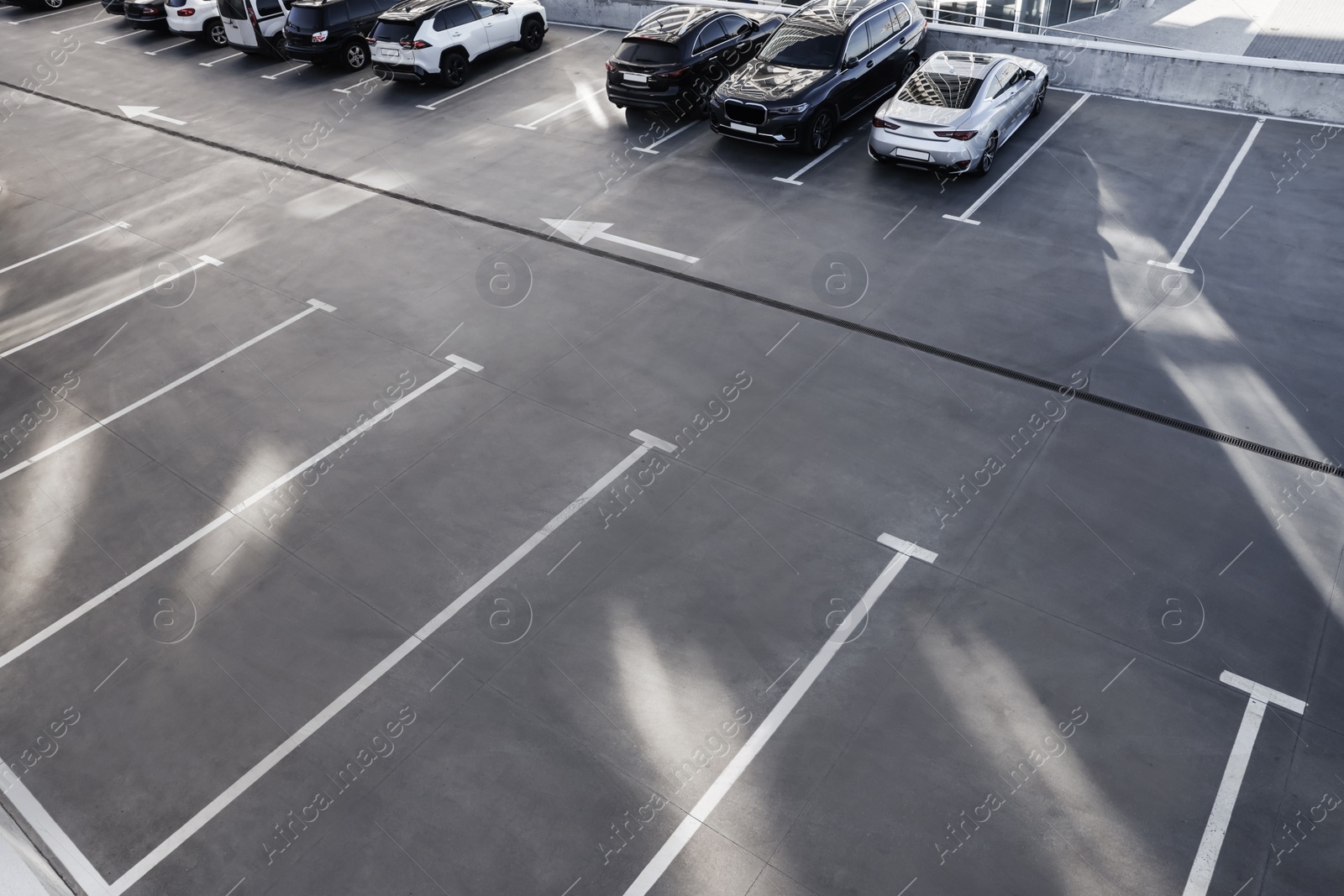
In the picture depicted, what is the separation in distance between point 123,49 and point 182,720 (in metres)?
23.4

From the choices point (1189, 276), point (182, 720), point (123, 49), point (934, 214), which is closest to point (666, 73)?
point (934, 214)

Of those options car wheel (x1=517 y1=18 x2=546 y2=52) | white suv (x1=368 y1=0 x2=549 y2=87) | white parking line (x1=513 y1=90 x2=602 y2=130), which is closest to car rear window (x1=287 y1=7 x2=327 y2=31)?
white suv (x1=368 y1=0 x2=549 y2=87)

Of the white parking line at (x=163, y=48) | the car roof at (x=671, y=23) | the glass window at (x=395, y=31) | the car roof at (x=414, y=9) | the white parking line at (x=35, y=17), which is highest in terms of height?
the white parking line at (x=35, y=17)

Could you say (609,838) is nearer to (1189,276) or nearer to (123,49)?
(1189,276)

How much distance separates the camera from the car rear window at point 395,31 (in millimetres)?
16844

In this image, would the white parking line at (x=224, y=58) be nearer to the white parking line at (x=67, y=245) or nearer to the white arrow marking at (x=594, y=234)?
the white parking line at (x=67, y=245)

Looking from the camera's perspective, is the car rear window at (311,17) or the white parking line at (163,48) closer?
the car rear window at (311,17)

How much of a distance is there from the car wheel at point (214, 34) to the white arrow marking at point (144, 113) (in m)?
4.43

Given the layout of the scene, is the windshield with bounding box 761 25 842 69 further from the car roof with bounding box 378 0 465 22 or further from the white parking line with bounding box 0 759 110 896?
the white parking line with bounding box 0 759 110 896

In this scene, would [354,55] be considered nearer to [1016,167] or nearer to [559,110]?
[559,110]

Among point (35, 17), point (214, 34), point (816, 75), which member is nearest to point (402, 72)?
point (214, 34)

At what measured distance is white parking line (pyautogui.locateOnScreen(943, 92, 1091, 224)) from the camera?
1140cm

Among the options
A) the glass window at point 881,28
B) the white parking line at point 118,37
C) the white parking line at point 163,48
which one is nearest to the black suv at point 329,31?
the white parking line at point 163,48

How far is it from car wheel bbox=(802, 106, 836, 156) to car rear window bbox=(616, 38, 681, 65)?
9.84ft
